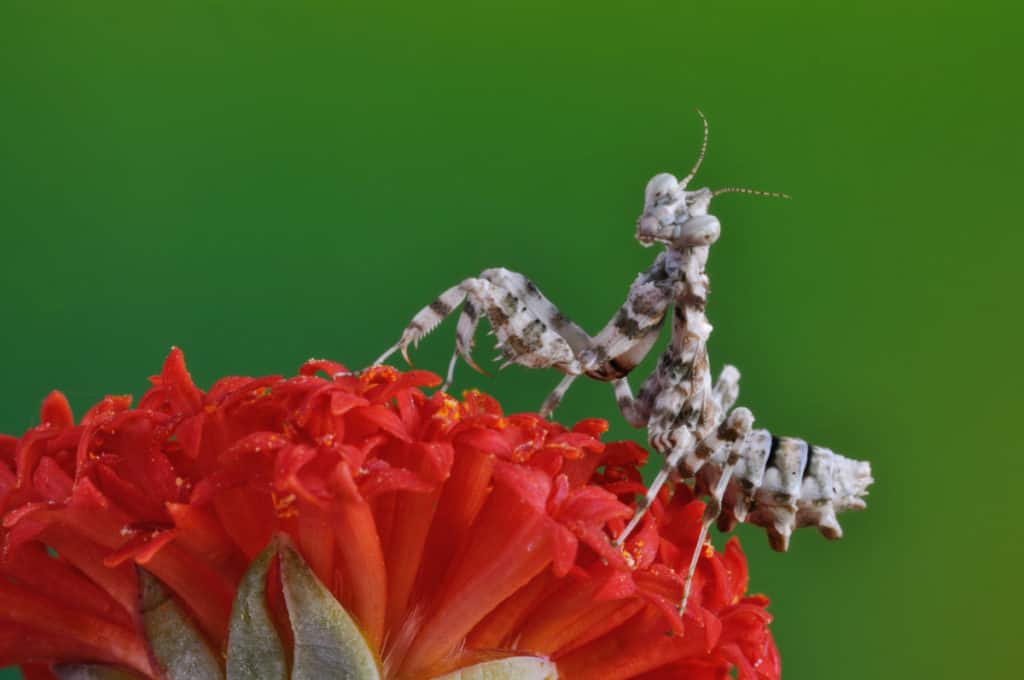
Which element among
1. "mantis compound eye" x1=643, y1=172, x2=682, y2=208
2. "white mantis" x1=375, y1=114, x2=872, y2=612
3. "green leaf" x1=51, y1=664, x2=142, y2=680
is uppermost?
"mantis compound eye" x1=643, y1=172, x2=682, y2=208

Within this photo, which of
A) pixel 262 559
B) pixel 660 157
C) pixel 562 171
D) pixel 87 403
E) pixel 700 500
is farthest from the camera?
pixel 562 171

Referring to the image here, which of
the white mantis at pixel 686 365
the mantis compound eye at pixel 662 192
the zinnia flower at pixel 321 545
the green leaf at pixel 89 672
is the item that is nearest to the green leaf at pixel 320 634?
the zinnia flower at pixel 321 545

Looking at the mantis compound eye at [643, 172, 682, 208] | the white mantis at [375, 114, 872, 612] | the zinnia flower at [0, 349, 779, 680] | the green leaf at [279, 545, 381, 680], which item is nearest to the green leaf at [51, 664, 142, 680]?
the zinnia flower at [0, 349, 779, 680]

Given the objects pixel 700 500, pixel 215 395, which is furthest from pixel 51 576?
pixel 700 500

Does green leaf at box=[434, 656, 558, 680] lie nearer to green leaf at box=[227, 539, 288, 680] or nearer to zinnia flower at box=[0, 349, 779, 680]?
zinnia flower at box=[0, 349, 779, 680]

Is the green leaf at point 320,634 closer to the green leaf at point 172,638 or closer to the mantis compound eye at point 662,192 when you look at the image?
the green leaf at point 172,638

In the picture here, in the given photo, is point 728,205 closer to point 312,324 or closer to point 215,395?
point 312,324
